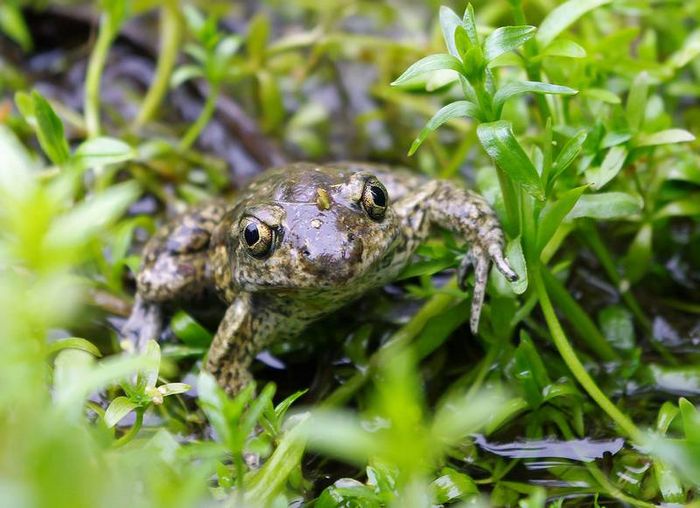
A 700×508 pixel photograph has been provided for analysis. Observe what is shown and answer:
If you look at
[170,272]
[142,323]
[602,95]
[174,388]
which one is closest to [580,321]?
[602,95]

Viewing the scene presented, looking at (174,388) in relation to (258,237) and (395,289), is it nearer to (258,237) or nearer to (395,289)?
(258,237)

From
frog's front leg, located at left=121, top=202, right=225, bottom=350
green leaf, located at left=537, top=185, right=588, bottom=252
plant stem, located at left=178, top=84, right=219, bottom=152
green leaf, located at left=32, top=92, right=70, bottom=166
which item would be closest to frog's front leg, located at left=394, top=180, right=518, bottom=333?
green leaf, located at left=537, top=185, right=588, bottom=252

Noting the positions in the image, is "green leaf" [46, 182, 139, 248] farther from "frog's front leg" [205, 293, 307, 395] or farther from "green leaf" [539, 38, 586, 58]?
"green leaf" [539, 38, 586, 58]

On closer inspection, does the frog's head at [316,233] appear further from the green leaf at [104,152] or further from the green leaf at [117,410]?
the green leaf at [117,410]

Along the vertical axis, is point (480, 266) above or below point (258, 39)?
below

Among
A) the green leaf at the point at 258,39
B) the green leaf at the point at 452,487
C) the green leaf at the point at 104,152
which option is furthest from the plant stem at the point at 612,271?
the green leaf at the point at 258,39

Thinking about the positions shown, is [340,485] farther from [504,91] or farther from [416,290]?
[504,91]
